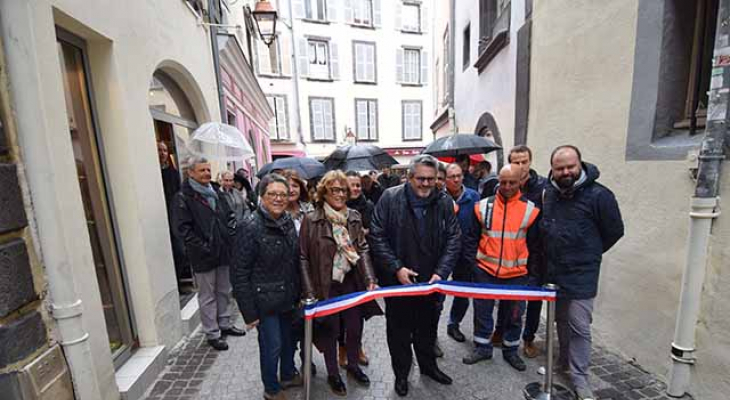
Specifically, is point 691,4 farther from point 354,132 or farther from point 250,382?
point 354,132

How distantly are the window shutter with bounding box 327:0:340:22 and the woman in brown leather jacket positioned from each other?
20.6 metres

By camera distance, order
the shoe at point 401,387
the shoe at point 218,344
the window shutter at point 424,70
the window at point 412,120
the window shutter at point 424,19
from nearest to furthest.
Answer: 1. the shoe at point 401,387
2. the shoe at point 218,344
3. the window shutter at point 424,19
4. the window shutter at point 424,70
5. the window at point 412,120

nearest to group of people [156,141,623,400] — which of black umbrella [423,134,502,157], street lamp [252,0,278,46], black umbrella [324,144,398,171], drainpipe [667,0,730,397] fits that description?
drainpipe [667,0,730,397]

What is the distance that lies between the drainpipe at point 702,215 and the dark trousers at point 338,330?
2513 mm

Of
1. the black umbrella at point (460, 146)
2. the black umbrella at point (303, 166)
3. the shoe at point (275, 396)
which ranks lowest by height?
the shoe at point (275, 396)

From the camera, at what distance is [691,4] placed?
8.81 feet

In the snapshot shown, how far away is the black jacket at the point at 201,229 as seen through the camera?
3.23 meters

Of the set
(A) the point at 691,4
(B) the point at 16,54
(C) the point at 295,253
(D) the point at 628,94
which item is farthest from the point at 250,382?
(A) the point at 691,4

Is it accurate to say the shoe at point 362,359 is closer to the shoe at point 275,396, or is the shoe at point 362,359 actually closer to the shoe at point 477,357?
the shoe at point 275,396

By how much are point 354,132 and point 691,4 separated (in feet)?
63.5

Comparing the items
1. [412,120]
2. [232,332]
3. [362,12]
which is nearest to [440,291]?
[232,332]

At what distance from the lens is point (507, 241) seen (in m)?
2.79

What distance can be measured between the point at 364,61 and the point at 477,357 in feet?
68.3

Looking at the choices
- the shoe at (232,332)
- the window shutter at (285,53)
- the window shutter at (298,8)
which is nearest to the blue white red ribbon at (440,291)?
the shoe at (232,332)
